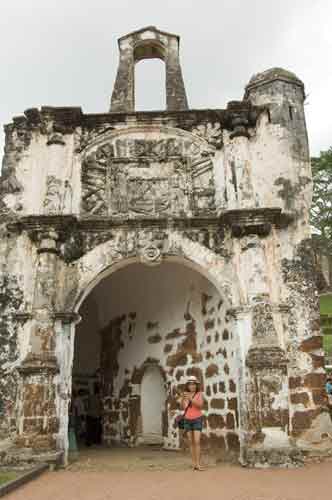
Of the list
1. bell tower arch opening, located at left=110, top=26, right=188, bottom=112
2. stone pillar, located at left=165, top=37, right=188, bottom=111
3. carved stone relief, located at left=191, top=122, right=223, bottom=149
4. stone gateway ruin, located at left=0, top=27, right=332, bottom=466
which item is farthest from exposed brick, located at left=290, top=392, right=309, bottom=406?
bell tower arch opening, located at left=110, top=26, right=188, bottom=112

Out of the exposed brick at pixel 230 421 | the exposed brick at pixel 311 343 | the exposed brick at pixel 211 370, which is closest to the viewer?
the exposed brick at pixel 311 343

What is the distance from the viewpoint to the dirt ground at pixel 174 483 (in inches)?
178

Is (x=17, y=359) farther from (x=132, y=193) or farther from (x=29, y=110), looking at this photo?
(x=29, y=110)

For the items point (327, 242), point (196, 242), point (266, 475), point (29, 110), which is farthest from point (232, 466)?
point (327, 242)

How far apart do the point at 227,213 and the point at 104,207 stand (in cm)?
205

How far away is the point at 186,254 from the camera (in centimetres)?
727

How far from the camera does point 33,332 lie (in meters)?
6.61

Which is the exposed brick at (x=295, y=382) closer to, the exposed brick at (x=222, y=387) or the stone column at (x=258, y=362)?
the stone column at (x=258, y=362)

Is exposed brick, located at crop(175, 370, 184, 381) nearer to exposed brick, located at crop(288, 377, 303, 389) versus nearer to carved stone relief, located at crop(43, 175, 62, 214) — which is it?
exposed brick, located at crop(288, 377, 303, 389)

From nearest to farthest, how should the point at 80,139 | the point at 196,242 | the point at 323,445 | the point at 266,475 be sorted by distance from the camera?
the point at 266,475 → the point at 323,445 → the point at 196,242 → the point at 80,139

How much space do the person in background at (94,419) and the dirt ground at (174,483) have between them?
4.52 m

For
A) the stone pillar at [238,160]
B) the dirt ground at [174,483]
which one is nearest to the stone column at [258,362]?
the dirt ground at [174,483]

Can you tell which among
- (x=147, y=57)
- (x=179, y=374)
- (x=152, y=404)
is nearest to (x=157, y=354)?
(x=179, y=374)

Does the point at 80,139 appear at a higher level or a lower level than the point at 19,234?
higher
